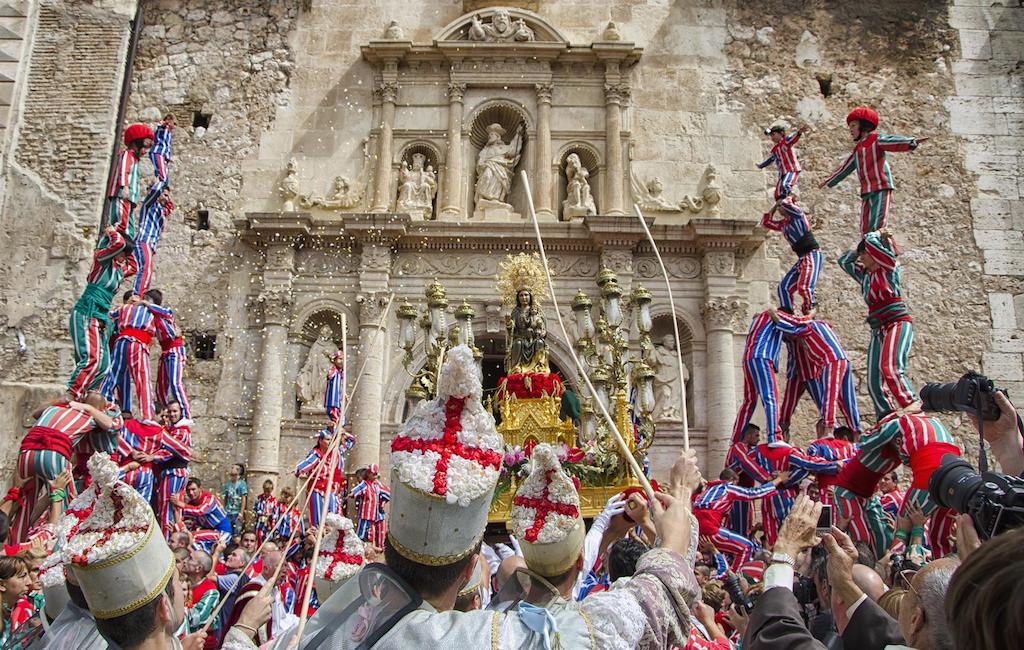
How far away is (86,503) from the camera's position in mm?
2877

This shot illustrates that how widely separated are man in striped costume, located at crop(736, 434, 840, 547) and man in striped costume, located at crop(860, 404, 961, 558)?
1.25 meters

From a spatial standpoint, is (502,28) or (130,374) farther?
(502,28)

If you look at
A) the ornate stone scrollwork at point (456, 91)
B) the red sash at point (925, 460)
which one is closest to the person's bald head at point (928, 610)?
the red sash at point (925, 460)

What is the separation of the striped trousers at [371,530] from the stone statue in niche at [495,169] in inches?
227

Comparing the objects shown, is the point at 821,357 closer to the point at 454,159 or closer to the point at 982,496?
the point at 982,496

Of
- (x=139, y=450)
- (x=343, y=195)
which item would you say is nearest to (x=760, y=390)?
(x=139, y=450)

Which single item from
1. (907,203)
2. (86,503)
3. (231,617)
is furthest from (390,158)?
(86,503)

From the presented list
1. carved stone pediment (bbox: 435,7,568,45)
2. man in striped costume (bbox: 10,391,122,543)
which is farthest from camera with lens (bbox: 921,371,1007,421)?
carved stone pediment (bbox: 435,7,568,45)

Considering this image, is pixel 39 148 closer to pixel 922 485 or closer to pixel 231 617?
pixel 231 617

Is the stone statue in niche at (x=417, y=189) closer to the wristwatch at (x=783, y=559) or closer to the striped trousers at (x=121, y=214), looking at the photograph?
the striped trousers at (x=121, y=214)

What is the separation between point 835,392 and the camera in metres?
8.04

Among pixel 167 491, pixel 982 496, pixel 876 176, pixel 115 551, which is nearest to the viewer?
pixel 982 496

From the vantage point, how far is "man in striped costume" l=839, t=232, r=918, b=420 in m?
6.86

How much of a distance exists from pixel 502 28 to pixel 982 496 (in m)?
13.8
